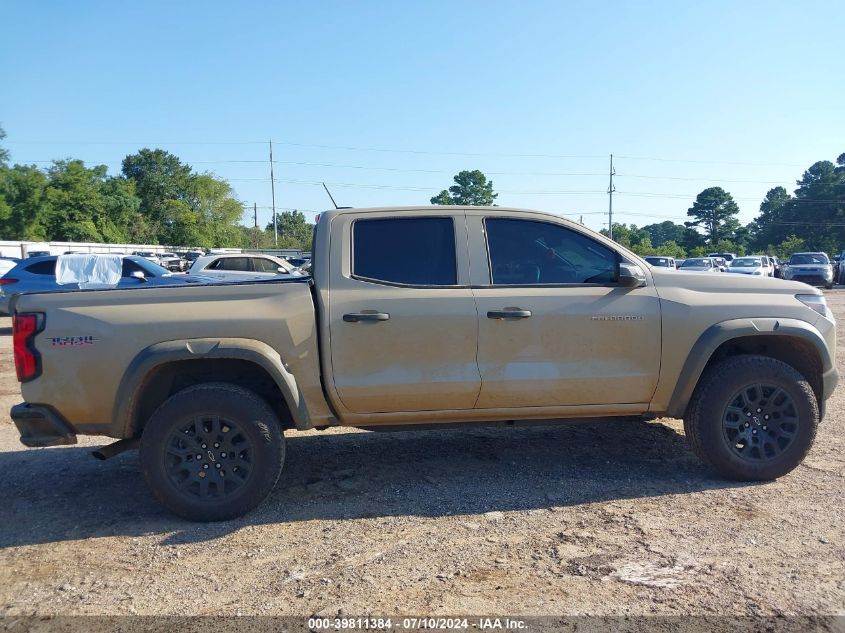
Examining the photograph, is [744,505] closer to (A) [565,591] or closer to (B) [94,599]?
(A) [565,591]

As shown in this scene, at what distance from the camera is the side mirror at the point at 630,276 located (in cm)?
443

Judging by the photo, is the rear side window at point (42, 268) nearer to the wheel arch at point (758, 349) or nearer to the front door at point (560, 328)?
the front door at point (560, 328)

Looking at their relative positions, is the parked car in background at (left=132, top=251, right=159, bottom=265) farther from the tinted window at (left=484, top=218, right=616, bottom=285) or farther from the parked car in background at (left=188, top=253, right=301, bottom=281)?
the tinted window at (left=484, top=218, right=616, bottom=285)

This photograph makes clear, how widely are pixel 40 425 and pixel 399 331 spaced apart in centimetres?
237

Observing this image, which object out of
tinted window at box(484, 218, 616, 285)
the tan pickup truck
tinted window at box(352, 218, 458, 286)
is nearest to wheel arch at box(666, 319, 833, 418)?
the tan pickup truck

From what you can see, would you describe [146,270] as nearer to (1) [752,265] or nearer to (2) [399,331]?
(2) [399,331]

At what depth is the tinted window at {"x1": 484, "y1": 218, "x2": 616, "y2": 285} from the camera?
15.0 ft

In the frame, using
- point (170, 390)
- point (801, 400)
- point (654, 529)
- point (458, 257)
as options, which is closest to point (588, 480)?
point (654, 529)

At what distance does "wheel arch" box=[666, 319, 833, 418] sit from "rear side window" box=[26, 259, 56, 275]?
1390 cm

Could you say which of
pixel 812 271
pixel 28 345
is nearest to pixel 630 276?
pixel 28 345

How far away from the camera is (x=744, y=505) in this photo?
4.21 m

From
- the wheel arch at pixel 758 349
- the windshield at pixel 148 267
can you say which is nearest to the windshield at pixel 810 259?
the windshield at pixel 148 267

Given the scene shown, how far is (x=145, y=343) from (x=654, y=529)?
11.1 feet

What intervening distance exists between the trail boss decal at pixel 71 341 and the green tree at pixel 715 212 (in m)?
86.0
